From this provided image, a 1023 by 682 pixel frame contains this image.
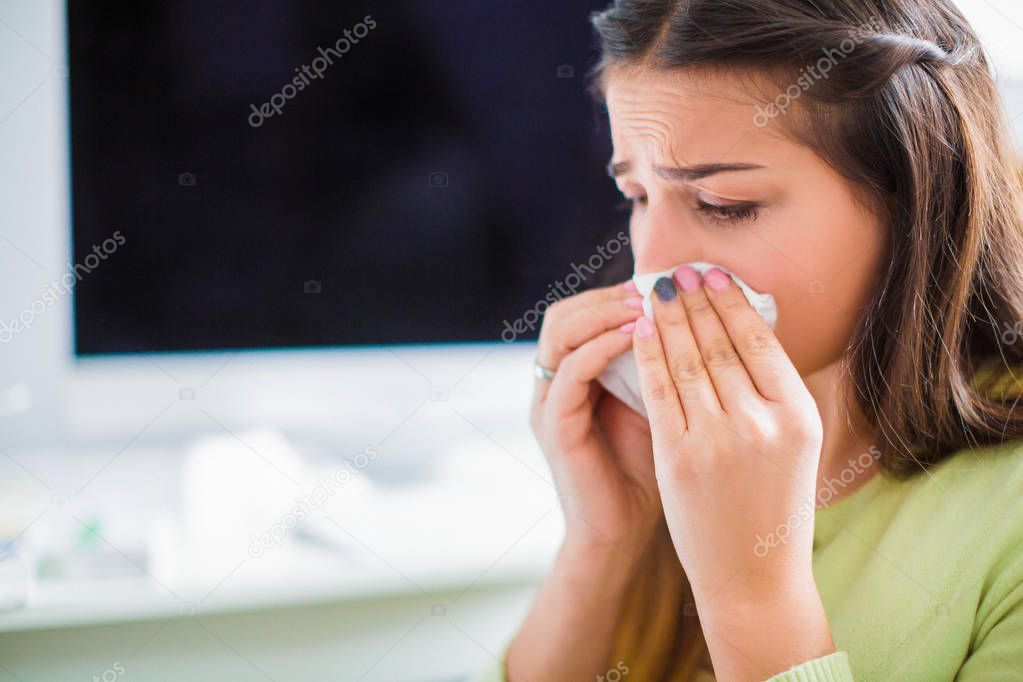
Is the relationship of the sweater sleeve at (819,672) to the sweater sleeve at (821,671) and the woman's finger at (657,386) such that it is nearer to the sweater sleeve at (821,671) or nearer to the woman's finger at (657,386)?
the sweater sleeve at (821,671)

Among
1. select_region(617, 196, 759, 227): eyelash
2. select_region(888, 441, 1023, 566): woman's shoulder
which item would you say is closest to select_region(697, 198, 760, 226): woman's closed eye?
select_region(617, 196, 759, 227): eyelash

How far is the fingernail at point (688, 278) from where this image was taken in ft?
2.17

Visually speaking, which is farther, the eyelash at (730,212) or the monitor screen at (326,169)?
the monitor screen at (326,169)

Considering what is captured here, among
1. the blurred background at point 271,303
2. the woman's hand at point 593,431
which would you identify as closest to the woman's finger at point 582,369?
the woman's hand at point 593,431

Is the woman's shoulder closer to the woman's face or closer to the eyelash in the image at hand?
the woman's face

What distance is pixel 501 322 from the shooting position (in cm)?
94

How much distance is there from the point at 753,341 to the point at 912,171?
0.19 m

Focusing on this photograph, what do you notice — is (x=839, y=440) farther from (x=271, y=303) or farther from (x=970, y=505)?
(x=271, y=303)

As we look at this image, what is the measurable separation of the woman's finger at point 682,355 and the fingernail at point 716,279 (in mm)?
28

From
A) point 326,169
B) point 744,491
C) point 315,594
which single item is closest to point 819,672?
point 744,491

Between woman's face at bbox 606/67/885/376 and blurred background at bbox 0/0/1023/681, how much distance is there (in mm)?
251

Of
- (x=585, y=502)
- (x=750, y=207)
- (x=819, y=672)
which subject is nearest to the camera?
(x=819, y=672)

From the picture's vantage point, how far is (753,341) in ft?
2.03

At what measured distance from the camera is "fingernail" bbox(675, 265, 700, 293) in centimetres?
66
